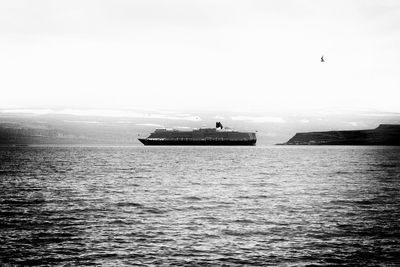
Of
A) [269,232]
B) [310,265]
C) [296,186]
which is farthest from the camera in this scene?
[296,186]

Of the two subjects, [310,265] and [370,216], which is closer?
[310,265]

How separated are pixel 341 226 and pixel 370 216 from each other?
5.32 m

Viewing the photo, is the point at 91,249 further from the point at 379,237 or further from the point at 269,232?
the point at 379,237

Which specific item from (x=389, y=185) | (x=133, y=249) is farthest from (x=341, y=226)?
(x=389, y=185)

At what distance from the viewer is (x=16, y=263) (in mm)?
21406

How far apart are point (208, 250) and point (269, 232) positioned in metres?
6.27

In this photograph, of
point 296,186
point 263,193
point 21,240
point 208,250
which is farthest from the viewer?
point 296,186

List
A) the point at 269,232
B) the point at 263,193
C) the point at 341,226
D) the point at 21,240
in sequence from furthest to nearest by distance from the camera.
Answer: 1. the point at 263,193
2. the point at 341,226
3. the point at 269,232
4. the point at 21,240

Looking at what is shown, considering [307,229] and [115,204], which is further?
[115,204]

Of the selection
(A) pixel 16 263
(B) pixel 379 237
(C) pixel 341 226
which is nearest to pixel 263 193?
(C) pixel 341 226

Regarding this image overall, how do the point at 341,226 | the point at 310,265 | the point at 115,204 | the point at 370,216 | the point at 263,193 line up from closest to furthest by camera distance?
1. the point at 310,265
2. the point at 341,226
3. the point at 370,216
4. the point at 115,204
5. the point at 263,193

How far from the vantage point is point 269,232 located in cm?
2897

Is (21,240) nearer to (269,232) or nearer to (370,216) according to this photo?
(269,232)

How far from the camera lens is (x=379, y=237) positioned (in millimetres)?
27344
